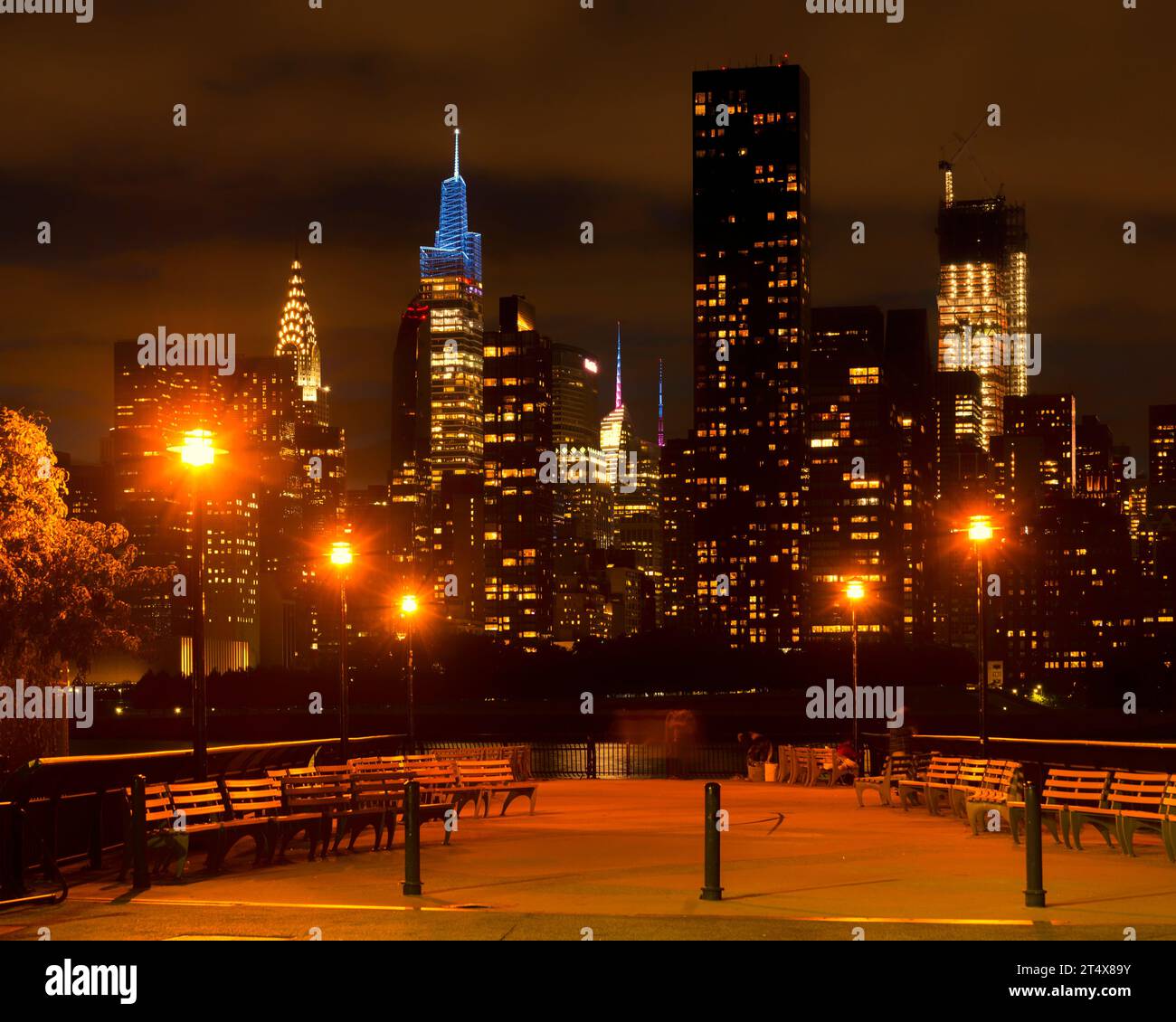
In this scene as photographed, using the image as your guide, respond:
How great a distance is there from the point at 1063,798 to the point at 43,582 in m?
24.0

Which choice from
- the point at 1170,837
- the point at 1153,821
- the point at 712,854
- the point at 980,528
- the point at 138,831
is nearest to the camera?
the point at 712,854

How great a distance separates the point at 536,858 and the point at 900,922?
6.11 metres

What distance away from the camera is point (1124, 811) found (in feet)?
58.9

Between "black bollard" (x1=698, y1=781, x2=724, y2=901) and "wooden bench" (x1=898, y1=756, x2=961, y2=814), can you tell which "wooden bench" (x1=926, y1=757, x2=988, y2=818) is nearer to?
"wooden bench" (x1=898, y1=756, x2=961, y2=814)

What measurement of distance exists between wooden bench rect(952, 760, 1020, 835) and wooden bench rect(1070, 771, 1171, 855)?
1057 millimetres

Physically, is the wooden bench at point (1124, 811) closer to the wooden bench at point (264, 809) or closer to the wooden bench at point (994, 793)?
the wooden bench at point (994, 793)

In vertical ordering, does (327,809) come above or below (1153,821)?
above

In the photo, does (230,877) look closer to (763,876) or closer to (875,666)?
(763,876)

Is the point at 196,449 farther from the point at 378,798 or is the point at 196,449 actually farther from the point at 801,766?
the point at 801,766

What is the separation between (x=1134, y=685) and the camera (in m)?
126

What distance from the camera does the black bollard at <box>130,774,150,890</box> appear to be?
15438mm

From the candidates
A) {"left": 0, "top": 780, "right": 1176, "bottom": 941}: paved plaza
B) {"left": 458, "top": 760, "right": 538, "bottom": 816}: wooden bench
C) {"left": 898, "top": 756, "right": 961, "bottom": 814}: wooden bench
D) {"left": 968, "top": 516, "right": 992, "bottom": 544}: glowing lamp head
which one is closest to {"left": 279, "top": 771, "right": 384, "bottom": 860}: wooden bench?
{"left": 0, "top": 780, "right": 1176, "bottom": 941}: paved plaza

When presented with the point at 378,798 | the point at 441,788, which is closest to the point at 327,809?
the point at 378,798
